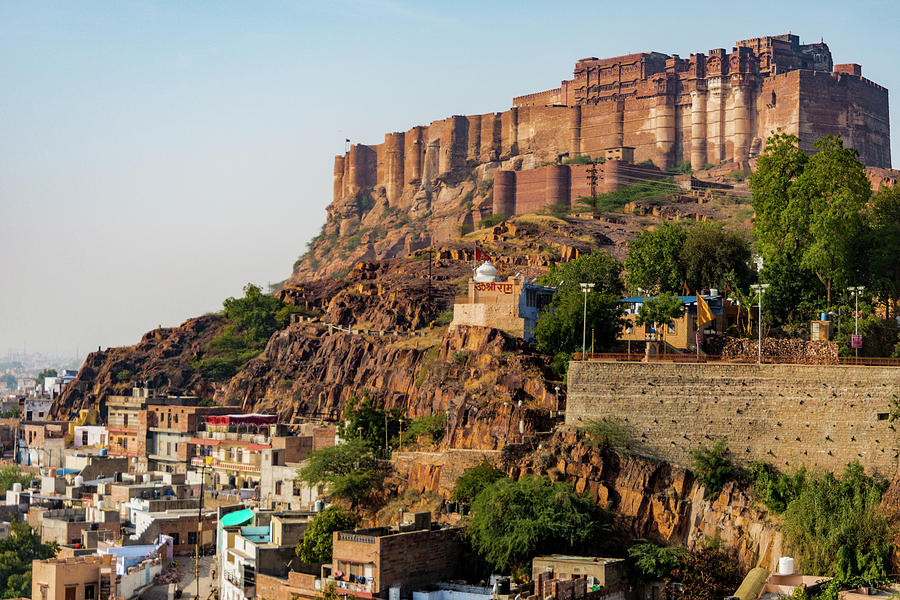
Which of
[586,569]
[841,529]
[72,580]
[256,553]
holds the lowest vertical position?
[72,580]

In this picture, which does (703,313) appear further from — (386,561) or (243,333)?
(243,333)

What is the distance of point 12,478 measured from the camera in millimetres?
88312

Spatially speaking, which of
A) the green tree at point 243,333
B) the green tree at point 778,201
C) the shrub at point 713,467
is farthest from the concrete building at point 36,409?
the shrub at point 713,467

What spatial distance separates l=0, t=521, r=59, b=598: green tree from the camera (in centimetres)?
6288

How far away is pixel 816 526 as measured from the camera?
40.4 meters

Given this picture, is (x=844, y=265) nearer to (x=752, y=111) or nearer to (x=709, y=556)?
(x=709, y=556)

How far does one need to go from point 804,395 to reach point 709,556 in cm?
689

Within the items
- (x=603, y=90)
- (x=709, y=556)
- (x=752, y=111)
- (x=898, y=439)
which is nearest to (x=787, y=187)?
(x=898, y=439)

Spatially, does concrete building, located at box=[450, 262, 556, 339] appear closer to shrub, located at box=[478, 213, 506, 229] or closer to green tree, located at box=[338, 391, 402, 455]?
green tree, located at box=[338, 391, 402, 455]

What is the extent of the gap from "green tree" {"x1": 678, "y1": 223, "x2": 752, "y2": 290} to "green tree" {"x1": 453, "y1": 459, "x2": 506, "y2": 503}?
20.1m

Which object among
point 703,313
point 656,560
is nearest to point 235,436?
point 703,313

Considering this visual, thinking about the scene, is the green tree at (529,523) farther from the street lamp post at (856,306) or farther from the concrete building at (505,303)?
the concrete building at (505,303)

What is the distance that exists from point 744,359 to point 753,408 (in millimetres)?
4983

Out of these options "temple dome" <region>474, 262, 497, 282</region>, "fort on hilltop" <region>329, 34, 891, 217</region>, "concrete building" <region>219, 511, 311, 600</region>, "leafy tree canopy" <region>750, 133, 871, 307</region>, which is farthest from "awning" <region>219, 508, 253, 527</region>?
"fort on hilltop" <region>329, 34, 891, 217</region>
